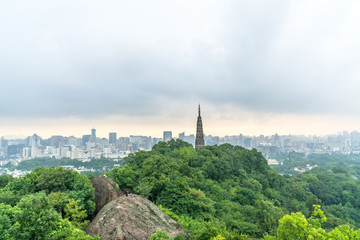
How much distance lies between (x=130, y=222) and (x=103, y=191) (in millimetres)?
4460

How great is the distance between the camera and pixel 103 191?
1459 cm

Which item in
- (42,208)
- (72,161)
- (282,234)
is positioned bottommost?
(72,161)

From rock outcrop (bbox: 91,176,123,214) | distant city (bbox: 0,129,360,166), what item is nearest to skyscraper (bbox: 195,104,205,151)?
rock outcrop (bbox: 91,176,123,214)

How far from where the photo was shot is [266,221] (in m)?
16.3

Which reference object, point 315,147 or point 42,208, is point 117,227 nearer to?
point 42,208

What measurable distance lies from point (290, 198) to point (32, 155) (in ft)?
426

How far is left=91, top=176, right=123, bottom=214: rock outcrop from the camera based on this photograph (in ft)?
46.7

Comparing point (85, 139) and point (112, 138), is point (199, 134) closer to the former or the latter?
point (112, 138)

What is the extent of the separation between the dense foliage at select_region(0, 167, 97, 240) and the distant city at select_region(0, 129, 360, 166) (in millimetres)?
97586

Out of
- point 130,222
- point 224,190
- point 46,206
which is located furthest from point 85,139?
point 46,206

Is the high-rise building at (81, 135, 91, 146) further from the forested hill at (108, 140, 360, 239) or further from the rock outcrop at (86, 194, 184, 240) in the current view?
the rock outcrop at (86, 194, 184, 240)

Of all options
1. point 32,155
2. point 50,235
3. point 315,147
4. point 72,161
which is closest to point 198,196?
point 50,235

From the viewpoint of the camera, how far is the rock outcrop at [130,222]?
10.4 meters

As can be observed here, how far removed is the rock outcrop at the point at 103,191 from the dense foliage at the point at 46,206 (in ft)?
2.59
